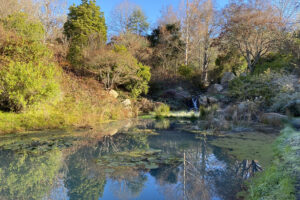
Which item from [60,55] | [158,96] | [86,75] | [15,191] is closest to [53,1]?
[60,55]

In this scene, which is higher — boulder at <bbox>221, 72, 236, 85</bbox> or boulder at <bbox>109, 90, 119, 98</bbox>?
boulder at <bbox>221, 72, 236, 85</bbox>

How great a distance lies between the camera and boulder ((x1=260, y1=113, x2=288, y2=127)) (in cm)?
832

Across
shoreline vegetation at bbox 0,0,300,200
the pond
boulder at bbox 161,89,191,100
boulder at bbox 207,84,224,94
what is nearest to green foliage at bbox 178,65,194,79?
shoreline vegetation at bbox 0,0,300,200

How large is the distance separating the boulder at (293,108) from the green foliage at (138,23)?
1706 cm

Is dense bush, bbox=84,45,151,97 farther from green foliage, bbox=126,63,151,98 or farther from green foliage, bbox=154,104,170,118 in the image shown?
green foliage, bbox=154,104,170,118

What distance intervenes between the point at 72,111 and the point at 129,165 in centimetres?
585

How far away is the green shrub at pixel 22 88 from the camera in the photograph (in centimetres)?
781

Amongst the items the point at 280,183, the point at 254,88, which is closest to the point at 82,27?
the point at 254,88

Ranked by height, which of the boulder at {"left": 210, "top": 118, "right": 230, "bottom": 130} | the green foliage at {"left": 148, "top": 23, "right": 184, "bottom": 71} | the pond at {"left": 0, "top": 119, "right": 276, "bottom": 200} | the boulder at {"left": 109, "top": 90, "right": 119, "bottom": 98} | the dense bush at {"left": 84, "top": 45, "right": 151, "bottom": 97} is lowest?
the pond at {"left": 0, "top": 119, "right": 276, "bottom": 200}

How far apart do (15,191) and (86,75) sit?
11799 mm

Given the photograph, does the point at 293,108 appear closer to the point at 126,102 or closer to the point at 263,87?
the point at 263,87

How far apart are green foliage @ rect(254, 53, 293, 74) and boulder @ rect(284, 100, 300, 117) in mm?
4906

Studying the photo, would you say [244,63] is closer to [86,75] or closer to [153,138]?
[86,75]

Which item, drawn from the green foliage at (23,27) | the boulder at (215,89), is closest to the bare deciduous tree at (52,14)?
the green foliage at (23,27)
